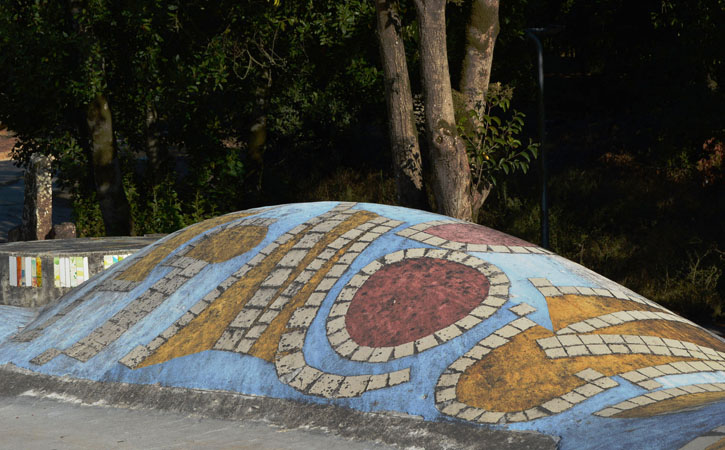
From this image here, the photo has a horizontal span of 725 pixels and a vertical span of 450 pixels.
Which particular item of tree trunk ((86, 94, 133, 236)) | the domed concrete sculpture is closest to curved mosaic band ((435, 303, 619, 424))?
the domed concrete sculpture

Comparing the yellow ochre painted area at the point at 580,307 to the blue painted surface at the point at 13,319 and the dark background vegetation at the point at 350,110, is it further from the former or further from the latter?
the dark background vegetation at the point at 350,110

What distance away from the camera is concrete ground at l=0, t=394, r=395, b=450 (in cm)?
486

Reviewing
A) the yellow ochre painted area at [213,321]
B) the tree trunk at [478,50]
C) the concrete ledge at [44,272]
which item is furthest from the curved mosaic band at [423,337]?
the concrete ledge at [44,272]

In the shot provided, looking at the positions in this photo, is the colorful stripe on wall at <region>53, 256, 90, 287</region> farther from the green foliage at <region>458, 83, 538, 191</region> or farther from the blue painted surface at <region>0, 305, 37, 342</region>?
the green foliage at <region>458, 83, 538, 191</region>

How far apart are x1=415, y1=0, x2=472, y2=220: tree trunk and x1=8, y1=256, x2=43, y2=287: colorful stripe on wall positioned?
5138mm

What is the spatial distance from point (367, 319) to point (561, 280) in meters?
1.47

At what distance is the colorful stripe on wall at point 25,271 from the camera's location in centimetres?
989

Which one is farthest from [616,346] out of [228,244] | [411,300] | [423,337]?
[228,244]

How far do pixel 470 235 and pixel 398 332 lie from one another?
129 cm

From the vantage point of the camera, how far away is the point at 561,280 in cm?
578

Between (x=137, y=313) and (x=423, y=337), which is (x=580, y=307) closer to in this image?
(x=423, y=337)

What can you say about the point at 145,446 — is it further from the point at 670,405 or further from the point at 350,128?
the point at 350,128

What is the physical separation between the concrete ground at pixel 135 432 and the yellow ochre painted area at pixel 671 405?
4.59 ft

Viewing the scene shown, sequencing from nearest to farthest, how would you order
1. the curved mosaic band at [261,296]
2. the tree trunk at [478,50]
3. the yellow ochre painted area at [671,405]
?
the yellow ochre painted area at [671,405] < the curved mosaic band at [261,296] < the tree trunk at [478,50]
